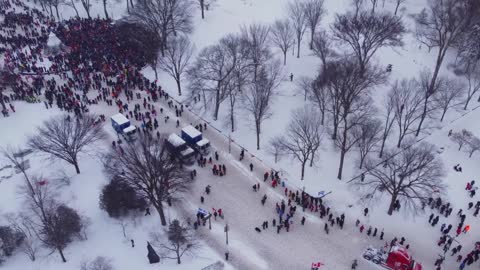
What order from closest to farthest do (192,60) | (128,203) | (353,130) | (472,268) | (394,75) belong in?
(472,268)
(128,203)
(353,130)
(394,75)
(192,60)

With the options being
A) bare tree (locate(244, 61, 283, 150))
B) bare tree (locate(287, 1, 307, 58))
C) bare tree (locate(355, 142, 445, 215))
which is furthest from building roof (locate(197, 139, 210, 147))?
bare tree (locate(287, 1, 307, 58))

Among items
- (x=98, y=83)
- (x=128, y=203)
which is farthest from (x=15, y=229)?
(x=98, y=83)

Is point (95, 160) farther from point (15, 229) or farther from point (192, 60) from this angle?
point (192, 60)

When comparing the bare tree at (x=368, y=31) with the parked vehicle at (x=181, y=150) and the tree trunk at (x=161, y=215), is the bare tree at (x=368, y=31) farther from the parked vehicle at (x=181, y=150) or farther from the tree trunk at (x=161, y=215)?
the tree trunk at (x=161, y=215)

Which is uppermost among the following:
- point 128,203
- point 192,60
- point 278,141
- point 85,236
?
point 192,60

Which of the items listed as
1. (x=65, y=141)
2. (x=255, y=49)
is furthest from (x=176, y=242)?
(x=255, y=49)
